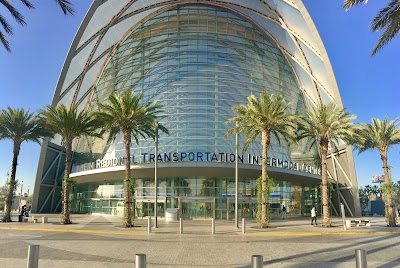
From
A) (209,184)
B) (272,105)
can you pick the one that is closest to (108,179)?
(209,184)

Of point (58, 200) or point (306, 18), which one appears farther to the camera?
point (58, 200)

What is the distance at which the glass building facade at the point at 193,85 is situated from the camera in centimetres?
4319

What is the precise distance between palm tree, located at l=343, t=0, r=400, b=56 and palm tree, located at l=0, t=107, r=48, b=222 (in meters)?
33.6

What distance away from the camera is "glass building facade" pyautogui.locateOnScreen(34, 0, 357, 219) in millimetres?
43188

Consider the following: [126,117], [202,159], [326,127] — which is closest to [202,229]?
[126,117]

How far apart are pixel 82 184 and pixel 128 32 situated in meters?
23.2

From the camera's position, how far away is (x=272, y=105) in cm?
3008

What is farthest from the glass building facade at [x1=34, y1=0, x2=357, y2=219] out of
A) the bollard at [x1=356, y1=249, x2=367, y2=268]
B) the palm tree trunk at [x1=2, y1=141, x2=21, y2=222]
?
the bollard at [x1=356, y1=249, x2=367, y2=268]

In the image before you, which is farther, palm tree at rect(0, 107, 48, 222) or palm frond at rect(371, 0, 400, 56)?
palm tree at rect(0, 107, 48, 222)

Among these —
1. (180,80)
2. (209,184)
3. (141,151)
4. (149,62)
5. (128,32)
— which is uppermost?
(128,32)

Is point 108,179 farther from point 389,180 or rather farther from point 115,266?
point 115,266

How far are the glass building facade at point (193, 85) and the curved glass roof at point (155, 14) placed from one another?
0.52 feet

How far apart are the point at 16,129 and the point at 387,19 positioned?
35199 millimetres

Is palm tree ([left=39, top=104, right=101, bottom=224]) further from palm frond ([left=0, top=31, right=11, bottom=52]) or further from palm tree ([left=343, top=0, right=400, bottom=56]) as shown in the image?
palm tree ([left=343, top=0, right=400, bottom=56])
